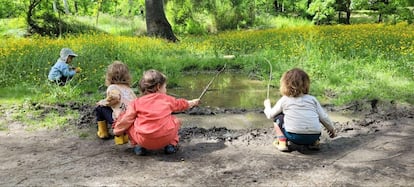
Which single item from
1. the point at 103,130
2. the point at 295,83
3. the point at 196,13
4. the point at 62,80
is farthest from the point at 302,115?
the point at 196,13

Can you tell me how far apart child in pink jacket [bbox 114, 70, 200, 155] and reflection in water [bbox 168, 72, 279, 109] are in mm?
3136

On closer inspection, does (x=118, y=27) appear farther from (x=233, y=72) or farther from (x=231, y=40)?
(x=233, y=72)

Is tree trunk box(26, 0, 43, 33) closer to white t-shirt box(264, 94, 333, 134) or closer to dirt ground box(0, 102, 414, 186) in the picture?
dirt ground box(0, 102, 414, 186)

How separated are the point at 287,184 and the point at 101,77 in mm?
6486

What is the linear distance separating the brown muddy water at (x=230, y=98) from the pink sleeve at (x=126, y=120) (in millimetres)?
1651

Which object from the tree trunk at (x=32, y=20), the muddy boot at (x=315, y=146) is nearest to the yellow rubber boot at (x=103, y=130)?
the muddy boot at (x=315, y=146)

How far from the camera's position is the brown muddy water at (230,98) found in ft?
22.2

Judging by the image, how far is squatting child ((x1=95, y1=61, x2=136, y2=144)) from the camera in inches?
215

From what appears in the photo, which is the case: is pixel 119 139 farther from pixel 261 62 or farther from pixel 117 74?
pixel 261 62

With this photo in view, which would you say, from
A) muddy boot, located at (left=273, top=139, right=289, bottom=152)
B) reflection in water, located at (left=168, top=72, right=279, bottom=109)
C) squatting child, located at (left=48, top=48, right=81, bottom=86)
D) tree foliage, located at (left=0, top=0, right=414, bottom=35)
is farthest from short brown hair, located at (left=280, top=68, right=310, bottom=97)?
tree foliage, located at (left=0, top=0, right=414, bottom=35)

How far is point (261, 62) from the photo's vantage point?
475 inches

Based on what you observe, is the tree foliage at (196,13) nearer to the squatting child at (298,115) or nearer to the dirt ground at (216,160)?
the dirt ground at (216,160)

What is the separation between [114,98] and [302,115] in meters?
2.33

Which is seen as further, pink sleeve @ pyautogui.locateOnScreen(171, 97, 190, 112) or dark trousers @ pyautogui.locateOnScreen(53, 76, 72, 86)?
dark trousers @ pyautogui.locateOnScreen(53, 76, 72, 86)
